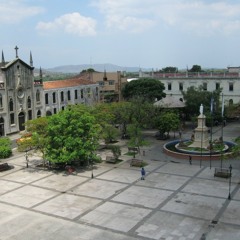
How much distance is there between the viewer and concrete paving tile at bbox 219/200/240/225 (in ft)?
82.5

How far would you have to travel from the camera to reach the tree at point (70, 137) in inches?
1465

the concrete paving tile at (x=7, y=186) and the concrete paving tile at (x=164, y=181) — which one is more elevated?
the concrete paving tile at (x=164, y=181)

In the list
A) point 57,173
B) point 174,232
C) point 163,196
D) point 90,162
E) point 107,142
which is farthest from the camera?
point 107,142

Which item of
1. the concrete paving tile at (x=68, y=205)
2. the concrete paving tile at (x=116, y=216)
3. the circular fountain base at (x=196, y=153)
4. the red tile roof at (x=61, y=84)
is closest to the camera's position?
the concrete paving tile at (x=116, y=216)

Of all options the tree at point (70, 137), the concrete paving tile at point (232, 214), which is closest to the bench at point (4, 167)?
the tree at point (70, 137)

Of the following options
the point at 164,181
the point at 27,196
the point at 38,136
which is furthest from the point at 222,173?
the point at 38,136

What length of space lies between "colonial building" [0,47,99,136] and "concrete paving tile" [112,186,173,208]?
3204 cm

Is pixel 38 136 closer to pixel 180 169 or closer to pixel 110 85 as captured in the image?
pixel 180 169

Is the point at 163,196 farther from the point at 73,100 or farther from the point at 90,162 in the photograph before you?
the point at 73,100

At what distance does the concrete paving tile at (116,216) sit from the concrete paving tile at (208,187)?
20.5 ft

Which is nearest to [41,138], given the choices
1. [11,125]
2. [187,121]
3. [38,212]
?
[38,212]

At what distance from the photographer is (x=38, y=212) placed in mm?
27391

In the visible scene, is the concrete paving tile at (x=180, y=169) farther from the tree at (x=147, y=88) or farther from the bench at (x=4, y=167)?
the tree at (x=147, y=88)

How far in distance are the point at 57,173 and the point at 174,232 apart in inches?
676
